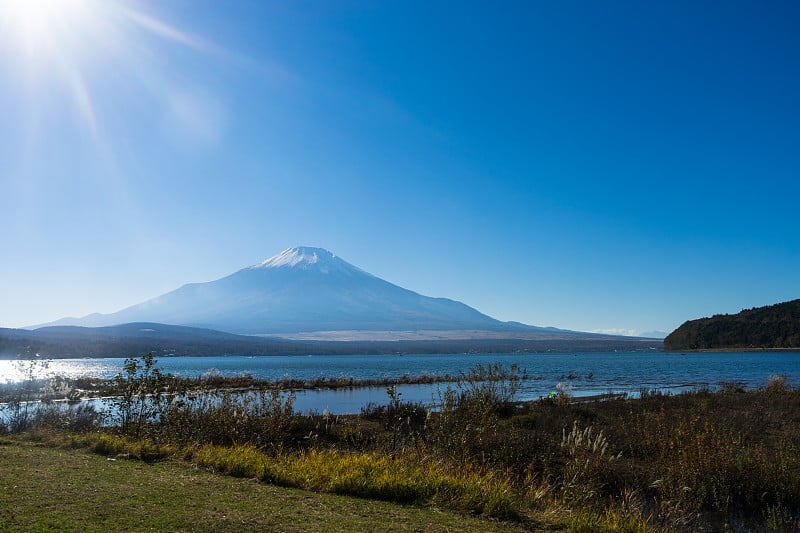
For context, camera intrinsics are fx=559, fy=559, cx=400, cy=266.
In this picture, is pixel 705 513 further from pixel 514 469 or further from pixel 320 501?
pixel 320 501

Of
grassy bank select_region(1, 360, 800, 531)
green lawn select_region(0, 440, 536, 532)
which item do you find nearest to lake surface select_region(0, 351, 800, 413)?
grassy bank select_region(1, 360, 800, 531)

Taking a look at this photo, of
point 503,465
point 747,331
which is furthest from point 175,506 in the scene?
point 747,331

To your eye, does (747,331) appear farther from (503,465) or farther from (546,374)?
(503,465)

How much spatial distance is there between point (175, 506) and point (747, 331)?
441ft

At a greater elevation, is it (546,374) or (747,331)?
(747,331)

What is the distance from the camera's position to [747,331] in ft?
383

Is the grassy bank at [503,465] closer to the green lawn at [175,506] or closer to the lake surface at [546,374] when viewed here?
the green lawn at [175,506]

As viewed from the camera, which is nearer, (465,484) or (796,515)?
(465,484)

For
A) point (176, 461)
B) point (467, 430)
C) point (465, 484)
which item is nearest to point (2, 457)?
point (176, 461)

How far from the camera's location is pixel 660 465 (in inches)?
418

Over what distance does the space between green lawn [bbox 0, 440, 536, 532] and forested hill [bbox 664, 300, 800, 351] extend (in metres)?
124

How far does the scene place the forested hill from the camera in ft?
357

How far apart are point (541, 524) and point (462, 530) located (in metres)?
1.07

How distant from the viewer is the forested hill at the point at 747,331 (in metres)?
109
